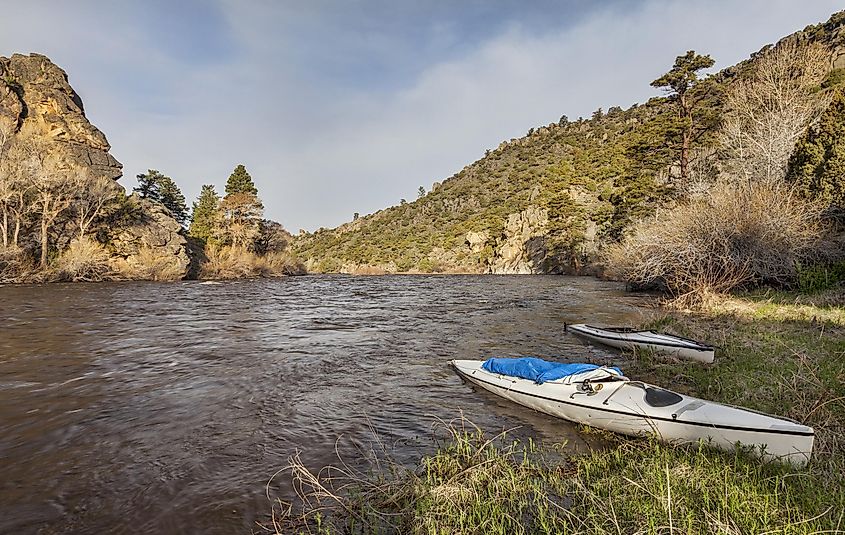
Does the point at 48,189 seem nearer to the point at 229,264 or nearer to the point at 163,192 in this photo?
the point at 229,264

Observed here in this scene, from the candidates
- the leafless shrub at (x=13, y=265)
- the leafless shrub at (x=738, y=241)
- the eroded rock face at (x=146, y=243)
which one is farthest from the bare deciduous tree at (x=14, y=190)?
the leafless shrub at (x=738, y=241)

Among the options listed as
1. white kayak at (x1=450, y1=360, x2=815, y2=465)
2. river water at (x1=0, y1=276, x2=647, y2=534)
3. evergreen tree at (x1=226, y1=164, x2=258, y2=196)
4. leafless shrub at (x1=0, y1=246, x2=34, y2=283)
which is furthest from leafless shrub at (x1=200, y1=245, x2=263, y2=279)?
white kayak at (x1=450, y1=360, x2=815, y2=465)

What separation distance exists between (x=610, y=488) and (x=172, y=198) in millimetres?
59359

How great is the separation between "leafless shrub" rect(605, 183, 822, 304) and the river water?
2.63 metres

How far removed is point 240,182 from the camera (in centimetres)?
4522

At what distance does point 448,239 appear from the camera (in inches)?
2415

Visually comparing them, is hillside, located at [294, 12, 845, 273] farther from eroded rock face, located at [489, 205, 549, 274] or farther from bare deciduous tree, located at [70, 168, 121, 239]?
bare deciduous tree, located at [70, 168, 121, 239]

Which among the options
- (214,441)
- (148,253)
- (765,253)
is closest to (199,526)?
(214,441)

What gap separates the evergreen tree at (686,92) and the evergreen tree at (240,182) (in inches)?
1526

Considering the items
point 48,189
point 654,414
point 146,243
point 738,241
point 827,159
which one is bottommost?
point 654,414

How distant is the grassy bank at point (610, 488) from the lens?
9.62ft

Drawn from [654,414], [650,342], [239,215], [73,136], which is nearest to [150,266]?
[239,215]

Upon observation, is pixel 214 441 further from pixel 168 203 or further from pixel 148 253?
pixel 168 203

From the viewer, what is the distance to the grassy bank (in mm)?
2932
